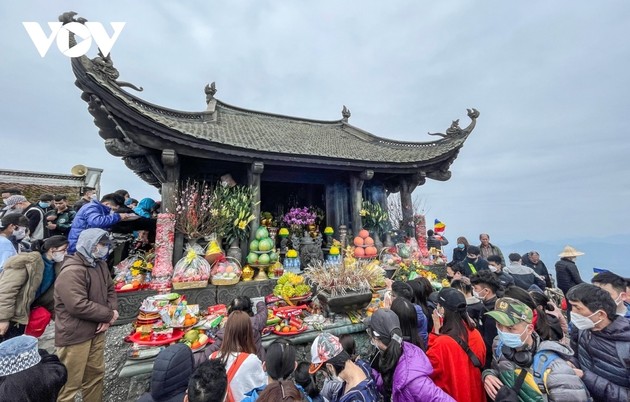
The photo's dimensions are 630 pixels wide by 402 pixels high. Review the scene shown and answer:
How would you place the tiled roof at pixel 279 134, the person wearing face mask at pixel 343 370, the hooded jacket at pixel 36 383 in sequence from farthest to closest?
the tiled roof at pixel 279 134
the person wearing face mask at pixel 343 370
the hooded jacket at pixel 36 383

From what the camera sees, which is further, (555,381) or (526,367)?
(526,367)

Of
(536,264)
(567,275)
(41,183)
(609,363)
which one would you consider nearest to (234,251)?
(609,363)

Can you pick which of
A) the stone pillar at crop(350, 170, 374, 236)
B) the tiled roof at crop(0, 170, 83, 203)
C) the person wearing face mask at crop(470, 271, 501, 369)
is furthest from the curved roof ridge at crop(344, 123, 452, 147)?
the tiled roof at crop(0, 170, 83, 203)

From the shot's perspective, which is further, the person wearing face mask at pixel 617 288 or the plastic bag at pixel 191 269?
the plastic bag at pixel 191 269

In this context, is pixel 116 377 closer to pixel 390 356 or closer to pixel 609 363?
pixel 390 356

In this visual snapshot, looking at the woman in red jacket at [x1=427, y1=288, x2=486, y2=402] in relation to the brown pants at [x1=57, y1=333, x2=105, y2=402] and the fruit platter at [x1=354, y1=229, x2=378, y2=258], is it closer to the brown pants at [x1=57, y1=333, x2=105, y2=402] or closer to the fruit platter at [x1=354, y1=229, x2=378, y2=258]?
the brown pants at [x1=57, y1=333, x2=105, y2=402]

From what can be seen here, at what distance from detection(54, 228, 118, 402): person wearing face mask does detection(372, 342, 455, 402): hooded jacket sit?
3184 mm

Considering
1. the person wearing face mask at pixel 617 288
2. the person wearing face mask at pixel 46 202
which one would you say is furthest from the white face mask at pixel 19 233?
the person wearing face mask at pixel 617 288

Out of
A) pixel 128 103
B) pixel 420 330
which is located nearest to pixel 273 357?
pixel 420 330

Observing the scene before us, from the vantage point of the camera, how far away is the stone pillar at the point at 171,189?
17.3 feet

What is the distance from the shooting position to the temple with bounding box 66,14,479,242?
484 centimetres

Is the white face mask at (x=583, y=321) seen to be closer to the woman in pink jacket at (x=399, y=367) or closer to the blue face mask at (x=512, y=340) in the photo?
the blue face mask at (x=512, y=340)

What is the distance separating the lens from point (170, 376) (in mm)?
1816

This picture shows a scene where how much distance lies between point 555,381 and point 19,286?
17.0ft
